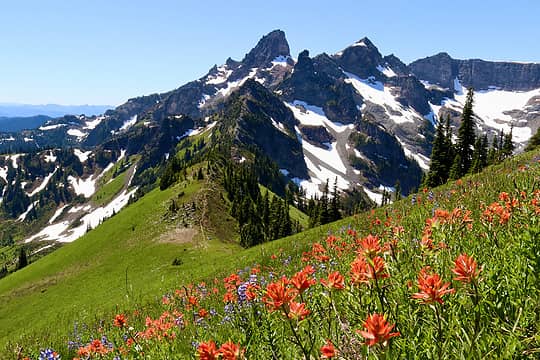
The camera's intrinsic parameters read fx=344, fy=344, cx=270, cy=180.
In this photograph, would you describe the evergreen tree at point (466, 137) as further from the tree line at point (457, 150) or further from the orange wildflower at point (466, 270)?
the orange wildflower at point (466, 270)

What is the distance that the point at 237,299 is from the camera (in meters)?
4.91

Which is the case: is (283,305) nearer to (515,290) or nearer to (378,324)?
(378,324)

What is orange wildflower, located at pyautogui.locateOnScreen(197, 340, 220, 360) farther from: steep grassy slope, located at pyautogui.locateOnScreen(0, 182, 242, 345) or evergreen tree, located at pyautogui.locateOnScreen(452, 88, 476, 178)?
evergreen tree, located at pyautogui.locateOnScreen(452, 88, 476, 178)

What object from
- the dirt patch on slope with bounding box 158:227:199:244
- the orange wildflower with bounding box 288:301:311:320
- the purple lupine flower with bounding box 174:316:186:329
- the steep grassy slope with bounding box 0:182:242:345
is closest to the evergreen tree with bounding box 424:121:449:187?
the steep grassy slope with bounding box 0:182:242:345

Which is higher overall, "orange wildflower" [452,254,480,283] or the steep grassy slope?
"orange wildflower" [452,254,480,283]

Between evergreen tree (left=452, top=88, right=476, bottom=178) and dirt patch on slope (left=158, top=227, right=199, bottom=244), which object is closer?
dirt patch on slope (left=158, top=227, right=199, bottom=244)

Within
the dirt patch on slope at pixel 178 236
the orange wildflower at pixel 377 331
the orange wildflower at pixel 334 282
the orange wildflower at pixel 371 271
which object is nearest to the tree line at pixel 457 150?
the dirt patch on slope at pixel 178 236

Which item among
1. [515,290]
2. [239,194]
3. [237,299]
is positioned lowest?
[239,194]

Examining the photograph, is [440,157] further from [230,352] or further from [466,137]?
[230,352]

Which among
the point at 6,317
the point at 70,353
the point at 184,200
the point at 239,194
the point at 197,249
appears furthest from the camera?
the point at 239,194

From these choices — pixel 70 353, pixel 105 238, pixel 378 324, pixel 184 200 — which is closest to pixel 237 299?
pixel 378 324

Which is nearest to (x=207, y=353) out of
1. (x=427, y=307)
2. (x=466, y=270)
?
(x=466, y=270)

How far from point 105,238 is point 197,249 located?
2959cm

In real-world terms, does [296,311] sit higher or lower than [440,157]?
higher
